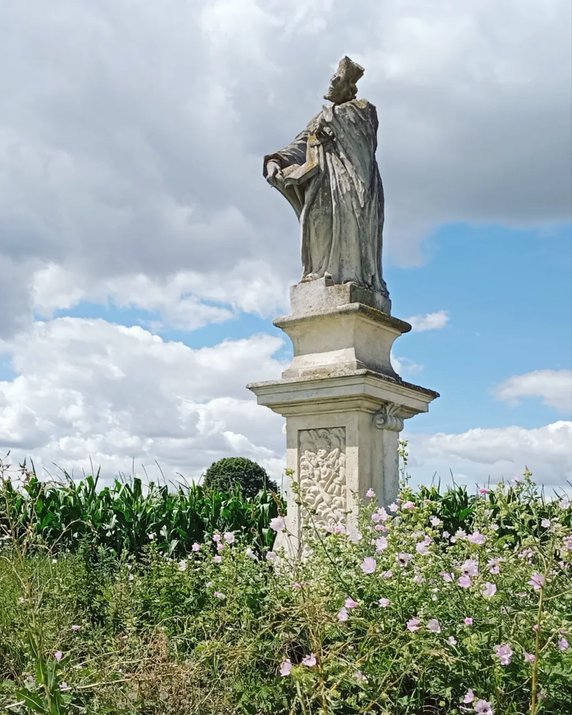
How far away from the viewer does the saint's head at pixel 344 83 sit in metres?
7.04

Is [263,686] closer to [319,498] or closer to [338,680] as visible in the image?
[338,680]

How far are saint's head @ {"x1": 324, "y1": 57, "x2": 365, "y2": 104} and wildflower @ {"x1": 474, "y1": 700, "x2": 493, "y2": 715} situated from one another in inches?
213

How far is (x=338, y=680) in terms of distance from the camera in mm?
2859

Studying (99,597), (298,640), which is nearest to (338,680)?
(298,640)

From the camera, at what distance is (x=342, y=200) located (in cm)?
672

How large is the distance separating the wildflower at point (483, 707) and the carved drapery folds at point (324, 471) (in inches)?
129

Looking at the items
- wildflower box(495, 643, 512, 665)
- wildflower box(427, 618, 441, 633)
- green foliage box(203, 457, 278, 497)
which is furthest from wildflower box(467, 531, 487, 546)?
green foliage box(203, 457, 278, 497)

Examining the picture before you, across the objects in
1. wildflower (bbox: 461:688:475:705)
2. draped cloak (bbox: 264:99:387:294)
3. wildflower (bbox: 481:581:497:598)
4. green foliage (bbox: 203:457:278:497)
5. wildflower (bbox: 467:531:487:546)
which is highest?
draped cloak (bbox: 264:99:387:294)

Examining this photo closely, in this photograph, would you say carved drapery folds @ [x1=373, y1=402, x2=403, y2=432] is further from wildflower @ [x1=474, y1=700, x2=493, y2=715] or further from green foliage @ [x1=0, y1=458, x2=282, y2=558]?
wildflower @ [x1=474, y1=700, x2=493, y2=715]

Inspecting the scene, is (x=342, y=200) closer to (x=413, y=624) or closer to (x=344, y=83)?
(x=344, y=83)

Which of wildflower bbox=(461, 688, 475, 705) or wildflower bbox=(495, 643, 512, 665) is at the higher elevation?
wildflower bbox=(495, 643, 512, 665)

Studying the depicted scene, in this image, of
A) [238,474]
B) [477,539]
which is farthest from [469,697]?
[238,474]

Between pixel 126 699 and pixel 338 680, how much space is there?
40.4 inches

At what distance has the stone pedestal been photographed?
6.19 metres
